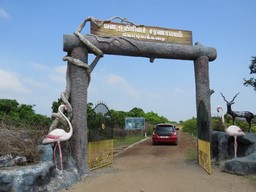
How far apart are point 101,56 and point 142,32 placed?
70.0 inches

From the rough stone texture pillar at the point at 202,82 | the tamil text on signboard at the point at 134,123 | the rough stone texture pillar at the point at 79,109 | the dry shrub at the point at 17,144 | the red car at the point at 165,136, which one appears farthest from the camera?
the tamil text on signboard at the point at 134,123

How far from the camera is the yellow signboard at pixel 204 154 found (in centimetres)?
948

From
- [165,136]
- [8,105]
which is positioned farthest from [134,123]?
[8,105]

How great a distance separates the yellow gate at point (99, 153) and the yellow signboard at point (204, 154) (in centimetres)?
328

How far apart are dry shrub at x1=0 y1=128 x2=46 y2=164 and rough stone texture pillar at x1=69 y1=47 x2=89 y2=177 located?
5.48ft

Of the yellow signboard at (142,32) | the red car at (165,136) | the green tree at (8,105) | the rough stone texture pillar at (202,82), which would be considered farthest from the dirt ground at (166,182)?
the green tree at (8,105)

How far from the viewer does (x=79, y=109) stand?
9.91 meters

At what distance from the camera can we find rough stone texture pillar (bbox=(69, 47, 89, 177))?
31.9ft

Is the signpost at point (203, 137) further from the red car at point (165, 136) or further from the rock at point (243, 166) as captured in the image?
the red car at point (165, 136)

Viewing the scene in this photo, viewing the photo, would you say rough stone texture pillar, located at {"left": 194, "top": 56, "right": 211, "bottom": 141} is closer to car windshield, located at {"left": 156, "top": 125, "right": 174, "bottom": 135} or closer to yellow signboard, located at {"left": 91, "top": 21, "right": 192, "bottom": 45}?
yellow signboard, located at {"left": 91, "top": 21, "right": 192, "bottom": 45}

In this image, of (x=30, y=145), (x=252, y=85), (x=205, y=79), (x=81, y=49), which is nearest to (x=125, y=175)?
(x=30, y=145)

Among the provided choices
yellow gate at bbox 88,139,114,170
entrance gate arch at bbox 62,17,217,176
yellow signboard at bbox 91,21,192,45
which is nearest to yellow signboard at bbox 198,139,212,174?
entrance gate arch at bbox 62,17,217,176

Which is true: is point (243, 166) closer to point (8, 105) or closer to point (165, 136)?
point (165, 136)

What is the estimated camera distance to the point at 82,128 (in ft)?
32.5
